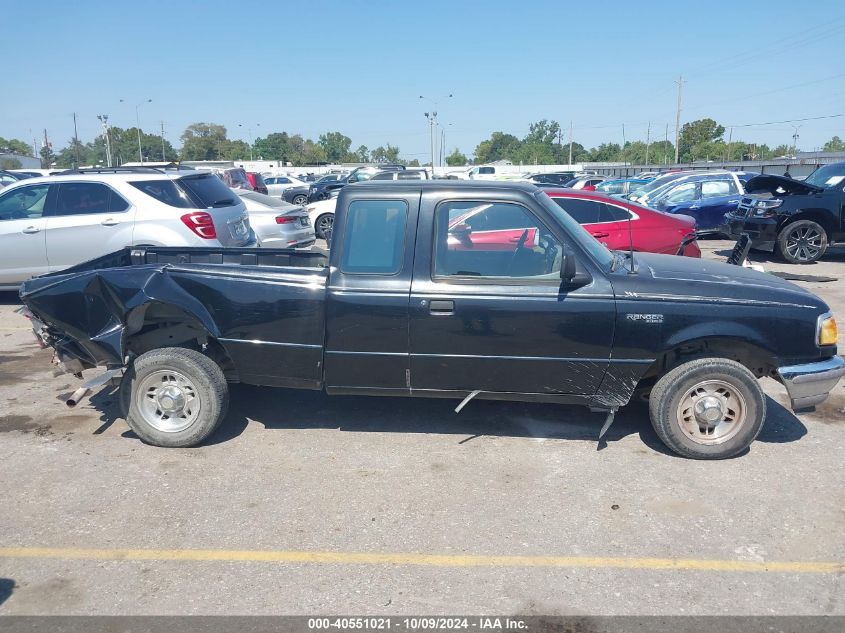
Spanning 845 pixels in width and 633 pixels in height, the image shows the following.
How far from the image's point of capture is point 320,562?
144 inches

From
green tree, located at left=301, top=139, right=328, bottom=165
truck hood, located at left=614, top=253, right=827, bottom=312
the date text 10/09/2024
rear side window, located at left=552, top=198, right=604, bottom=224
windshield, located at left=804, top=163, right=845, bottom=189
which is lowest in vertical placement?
the date text 10/09/2024

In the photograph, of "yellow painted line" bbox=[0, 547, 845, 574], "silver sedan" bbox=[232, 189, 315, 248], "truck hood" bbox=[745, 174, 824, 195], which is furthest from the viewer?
"silver sedan" bbox=[232, 189, 315, 248]

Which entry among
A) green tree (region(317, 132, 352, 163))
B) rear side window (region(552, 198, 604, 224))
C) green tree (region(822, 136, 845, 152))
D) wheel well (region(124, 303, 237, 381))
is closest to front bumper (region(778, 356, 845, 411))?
wheel well (region(124, 303, 237, 381))

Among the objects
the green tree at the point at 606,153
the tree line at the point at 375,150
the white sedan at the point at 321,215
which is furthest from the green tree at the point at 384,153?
the white sedan at the point at 321,215

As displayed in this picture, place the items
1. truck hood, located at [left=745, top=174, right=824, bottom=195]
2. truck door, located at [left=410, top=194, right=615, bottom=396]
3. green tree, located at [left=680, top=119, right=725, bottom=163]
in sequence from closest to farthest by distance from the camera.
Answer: truck door, located at [left=410, top=194, right=615, bottom=396], truck hood, located at [left=745, top=174, right=824, bottom=195], green tree, located at [left=680, top=119, right=725, bottom=163]

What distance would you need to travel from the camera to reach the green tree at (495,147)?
129 m

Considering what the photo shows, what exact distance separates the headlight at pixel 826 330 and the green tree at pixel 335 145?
137122mm

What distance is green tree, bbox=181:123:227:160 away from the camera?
380ft

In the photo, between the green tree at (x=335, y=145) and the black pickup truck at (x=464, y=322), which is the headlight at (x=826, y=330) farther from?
the green tree at (x=335, y=145)

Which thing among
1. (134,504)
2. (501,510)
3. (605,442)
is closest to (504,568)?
(501,510)

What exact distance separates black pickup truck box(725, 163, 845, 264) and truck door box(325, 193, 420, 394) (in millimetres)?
10125

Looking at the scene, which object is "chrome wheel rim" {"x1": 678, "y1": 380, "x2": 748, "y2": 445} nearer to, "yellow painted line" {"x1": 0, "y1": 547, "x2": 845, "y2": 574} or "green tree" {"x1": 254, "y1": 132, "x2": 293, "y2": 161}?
"yellow painted line" {"x1": 0, "y1": 547, "x2": 845, "y2": 574}

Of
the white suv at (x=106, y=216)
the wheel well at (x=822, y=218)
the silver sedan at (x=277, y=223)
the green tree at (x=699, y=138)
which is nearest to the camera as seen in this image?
the white suv at (x=106, y=216)

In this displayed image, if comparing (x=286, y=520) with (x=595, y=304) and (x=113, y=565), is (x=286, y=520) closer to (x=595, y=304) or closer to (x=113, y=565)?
(x=113, y=565)
